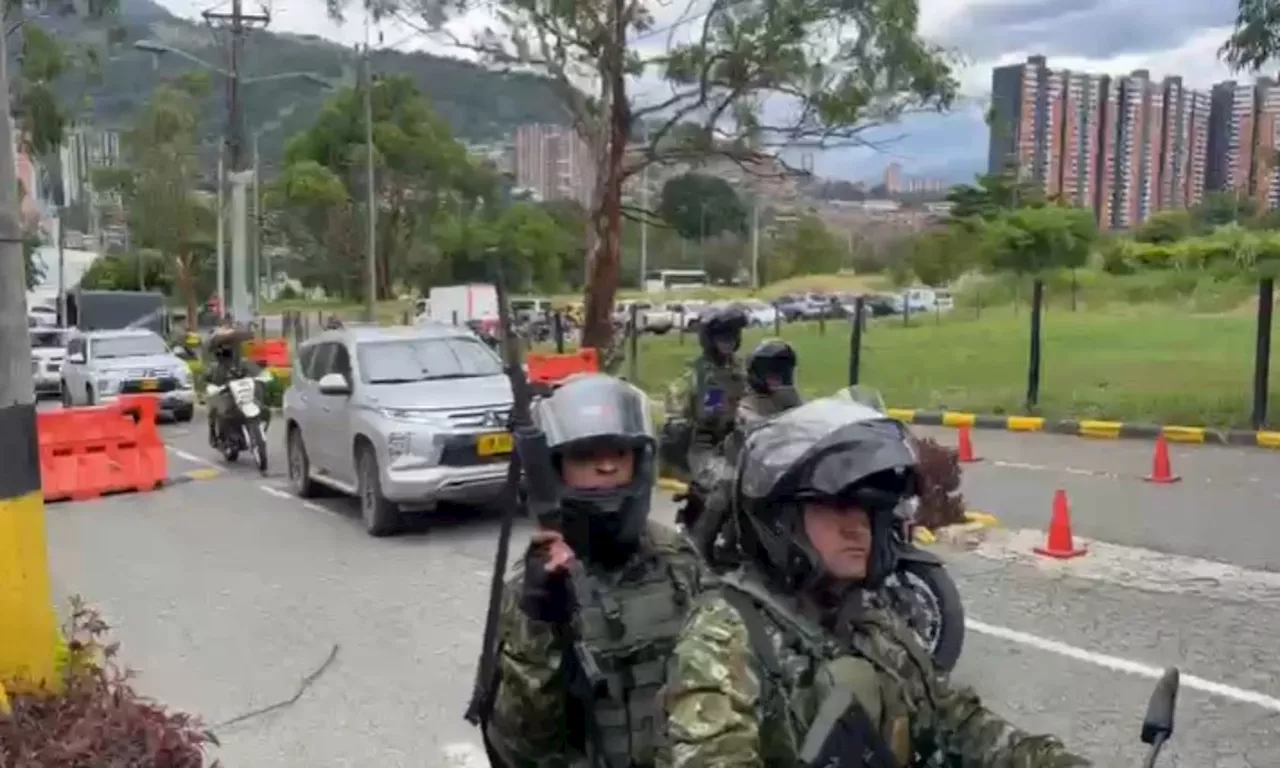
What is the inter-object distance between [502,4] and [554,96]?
1671 millimetres

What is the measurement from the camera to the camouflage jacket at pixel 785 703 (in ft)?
7.38

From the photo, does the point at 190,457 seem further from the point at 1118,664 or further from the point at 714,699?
the point at 714,699

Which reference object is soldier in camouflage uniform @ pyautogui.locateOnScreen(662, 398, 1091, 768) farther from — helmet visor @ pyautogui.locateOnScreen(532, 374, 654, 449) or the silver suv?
the silver suv

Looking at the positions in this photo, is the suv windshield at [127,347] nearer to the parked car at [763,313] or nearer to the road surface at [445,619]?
the road surface at [445,619]

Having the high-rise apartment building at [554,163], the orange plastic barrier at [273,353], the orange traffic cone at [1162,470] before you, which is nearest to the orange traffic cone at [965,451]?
the orange traffic cone at [1162,470]

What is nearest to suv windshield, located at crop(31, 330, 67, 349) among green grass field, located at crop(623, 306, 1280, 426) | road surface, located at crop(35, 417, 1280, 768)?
green grass field, located at crop(623, 306, 1280, 426)

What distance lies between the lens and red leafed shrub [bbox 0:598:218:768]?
13.2ft

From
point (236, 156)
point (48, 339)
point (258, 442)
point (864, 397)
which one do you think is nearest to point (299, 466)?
point (258, 442)

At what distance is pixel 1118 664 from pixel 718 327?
8.28 feet

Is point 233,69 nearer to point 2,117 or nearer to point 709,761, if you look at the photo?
point 2,117

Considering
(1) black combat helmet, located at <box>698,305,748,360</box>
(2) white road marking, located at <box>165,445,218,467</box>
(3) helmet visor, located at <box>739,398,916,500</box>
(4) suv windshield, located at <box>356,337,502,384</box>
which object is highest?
(3) helmet visor, located at <box>739,398,916,500</box>

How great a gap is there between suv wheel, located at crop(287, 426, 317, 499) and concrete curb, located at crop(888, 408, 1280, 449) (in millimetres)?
5720

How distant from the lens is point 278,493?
14.1 m

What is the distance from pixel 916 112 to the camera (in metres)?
23.8
